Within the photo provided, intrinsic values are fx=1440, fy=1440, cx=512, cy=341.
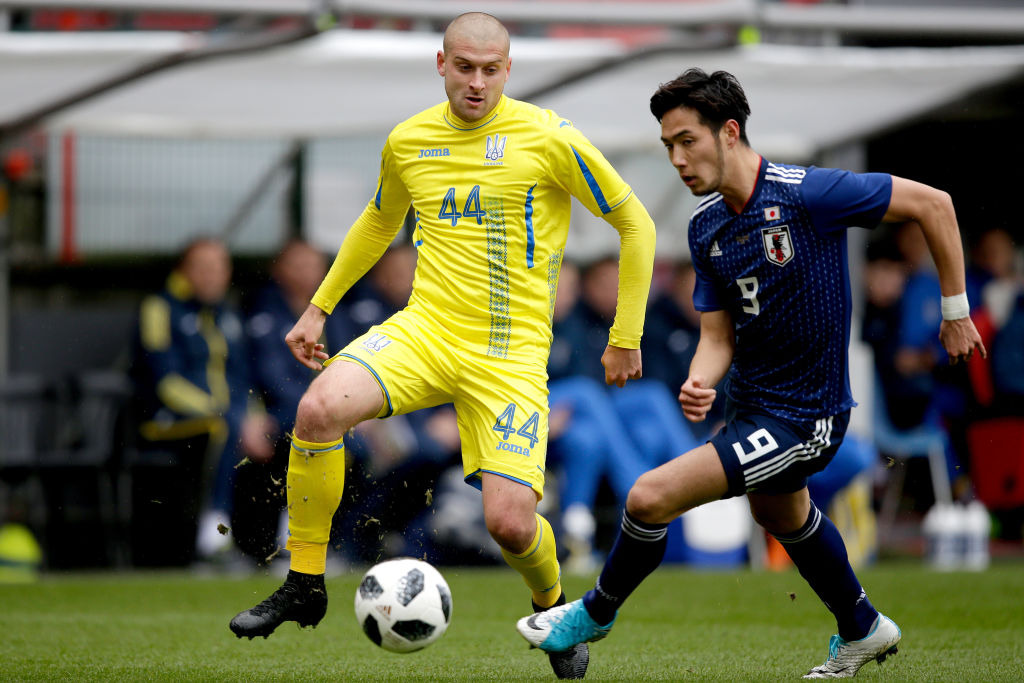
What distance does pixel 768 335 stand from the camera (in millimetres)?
4797

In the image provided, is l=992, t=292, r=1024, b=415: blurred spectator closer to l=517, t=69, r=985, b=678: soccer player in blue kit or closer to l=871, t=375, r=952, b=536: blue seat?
l=871, t=375, r=952, b=536: blue seat

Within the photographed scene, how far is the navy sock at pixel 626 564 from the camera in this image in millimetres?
4820

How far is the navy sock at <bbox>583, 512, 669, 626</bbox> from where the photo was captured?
4820 mm

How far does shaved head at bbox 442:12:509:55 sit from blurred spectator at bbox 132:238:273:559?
453 cm

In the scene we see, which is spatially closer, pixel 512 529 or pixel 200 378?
pixel 512 529

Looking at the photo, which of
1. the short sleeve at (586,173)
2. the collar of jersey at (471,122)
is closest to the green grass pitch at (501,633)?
the short sleeve at (586,173)

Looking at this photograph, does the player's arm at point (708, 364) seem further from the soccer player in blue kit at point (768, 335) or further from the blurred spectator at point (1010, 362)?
the blurred spectator at point (1010, 362)

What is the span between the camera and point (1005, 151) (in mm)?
10953

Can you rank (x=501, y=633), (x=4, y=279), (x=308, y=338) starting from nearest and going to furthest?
(x=308, y=338) → (x=501, y=633) → (x=4, y=279)

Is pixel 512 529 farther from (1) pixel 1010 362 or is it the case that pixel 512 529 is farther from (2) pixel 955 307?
(1) pixel 1010 362

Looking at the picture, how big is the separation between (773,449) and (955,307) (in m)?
0.76

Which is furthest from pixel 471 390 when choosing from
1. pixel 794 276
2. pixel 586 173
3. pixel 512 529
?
pixel 794 276

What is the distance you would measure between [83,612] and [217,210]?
426 cm

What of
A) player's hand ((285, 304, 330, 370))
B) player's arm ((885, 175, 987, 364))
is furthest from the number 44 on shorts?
player's arm ((885, 175, 987, 364))
